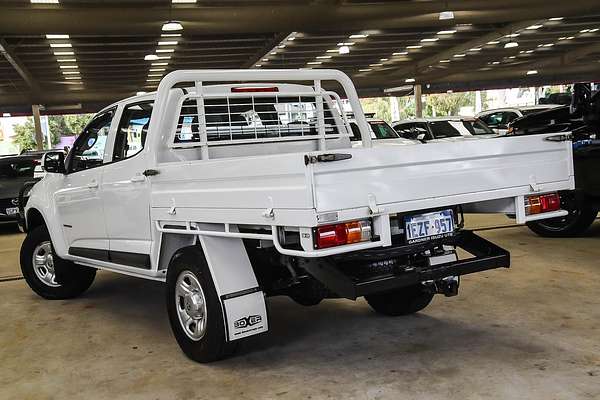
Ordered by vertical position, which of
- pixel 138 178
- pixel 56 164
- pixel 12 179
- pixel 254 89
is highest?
pixel 254 89

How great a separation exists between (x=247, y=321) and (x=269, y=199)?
92 cm

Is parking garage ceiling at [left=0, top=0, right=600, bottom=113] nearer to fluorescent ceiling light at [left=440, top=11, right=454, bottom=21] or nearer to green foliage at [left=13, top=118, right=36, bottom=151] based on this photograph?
fluorescent ceiling light at [left=440, top=11, right=454, bottom=21]

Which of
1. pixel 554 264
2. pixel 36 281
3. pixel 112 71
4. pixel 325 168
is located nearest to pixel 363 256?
pixel 325 168

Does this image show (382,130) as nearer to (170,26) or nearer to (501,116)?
(501,116)

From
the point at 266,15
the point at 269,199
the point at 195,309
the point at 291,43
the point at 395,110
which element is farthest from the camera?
the point at 395,110

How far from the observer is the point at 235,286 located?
3.92 meters

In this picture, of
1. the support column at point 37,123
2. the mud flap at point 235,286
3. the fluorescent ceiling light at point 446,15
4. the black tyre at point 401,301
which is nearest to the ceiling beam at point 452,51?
the fluorescent ceiling light at point 446,15

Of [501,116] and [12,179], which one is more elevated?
[501,116]

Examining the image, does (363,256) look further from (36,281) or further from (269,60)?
(269,60)

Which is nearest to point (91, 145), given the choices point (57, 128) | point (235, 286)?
point (235, 286)

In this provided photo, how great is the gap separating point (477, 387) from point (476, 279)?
8.74 feet

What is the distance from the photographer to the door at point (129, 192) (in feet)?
15.2

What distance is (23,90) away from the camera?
27.8m

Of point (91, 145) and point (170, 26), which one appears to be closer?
point (91, 145)
